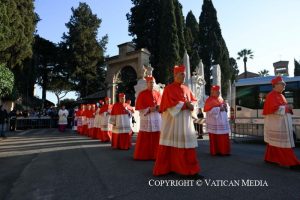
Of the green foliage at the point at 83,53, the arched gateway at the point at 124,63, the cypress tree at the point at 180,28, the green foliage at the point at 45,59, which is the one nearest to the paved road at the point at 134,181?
the arched gateway at the point at 124,63

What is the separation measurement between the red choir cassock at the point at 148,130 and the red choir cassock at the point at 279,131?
9.73ft

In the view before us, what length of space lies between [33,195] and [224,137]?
6.29 meters

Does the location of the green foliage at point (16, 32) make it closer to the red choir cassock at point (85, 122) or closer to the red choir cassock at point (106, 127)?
the red choir cassock at point (85, 122)

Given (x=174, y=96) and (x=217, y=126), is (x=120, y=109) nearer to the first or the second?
(x=217, y=126)

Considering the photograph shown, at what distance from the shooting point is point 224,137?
987cm

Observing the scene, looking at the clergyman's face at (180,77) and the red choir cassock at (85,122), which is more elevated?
the clergyman's face at (180,77)

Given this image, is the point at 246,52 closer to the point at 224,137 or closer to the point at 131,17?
the point at 131,17

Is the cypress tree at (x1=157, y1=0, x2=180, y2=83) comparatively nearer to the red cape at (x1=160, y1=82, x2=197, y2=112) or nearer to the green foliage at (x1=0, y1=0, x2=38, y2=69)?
the green foliage at (x1=0, y1=0, x2=38, y2=69)

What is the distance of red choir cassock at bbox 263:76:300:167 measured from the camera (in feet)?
24.4

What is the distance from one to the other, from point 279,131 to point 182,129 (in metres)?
2.85

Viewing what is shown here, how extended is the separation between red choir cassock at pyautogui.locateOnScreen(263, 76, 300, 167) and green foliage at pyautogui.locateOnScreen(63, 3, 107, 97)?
142 feet

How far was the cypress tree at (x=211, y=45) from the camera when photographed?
39.1 meters

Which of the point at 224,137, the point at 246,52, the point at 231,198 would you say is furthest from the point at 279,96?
the point at 246,52

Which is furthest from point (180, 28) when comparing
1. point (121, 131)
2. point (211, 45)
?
point (121, 131)
